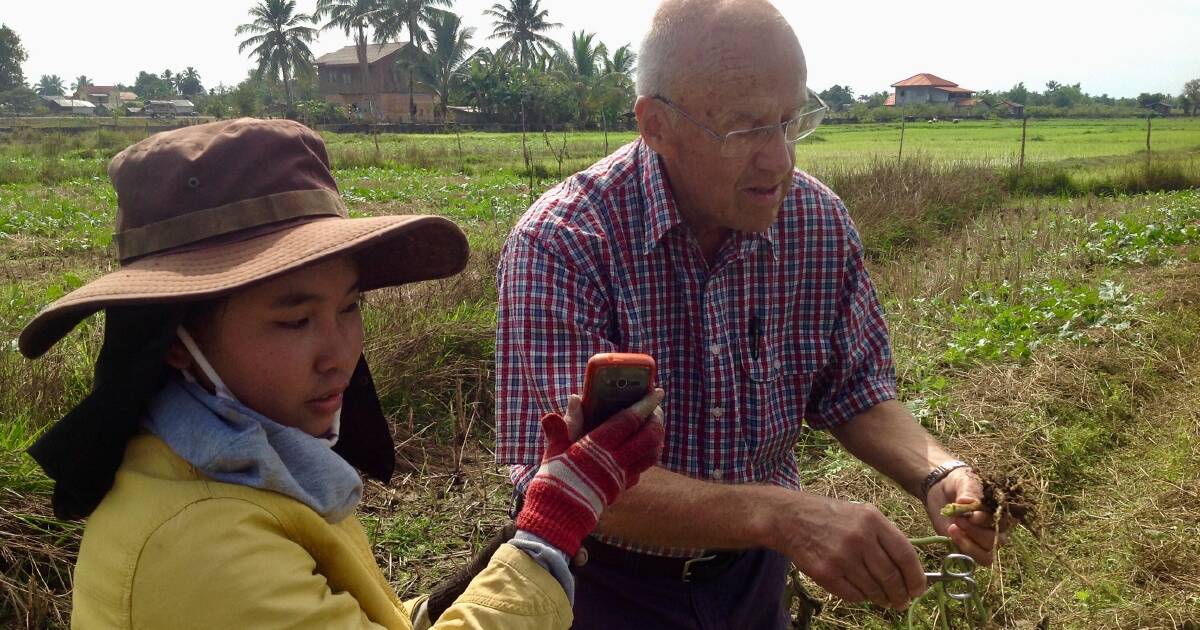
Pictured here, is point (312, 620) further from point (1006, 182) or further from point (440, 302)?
point (1006, 182)

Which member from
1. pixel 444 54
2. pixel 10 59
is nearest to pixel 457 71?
pixel 444 54

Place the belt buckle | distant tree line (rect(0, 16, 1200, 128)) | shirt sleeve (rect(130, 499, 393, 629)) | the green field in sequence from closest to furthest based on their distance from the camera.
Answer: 1. shirt sleeve (rect(130, 499, 393, 629))
2. the belt buckle
3. the green field
4. distant tree line (rect(0, 16, 1200, 128))

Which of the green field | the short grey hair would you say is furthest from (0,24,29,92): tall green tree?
the short grey hair

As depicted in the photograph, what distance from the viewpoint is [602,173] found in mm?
2182

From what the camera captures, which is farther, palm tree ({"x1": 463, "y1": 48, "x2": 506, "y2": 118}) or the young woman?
palm tree ({"x1": 463, "y1": 48, "x2": 506, "y2": 118})

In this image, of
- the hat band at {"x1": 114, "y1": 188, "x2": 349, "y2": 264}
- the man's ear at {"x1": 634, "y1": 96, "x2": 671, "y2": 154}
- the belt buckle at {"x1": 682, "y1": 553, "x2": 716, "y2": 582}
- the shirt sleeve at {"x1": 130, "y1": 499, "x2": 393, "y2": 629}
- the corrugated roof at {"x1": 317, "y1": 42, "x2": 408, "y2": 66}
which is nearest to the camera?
the shirt sleeve at {"x1": 130, "y1": 499, "x2": 393, "y2": 629}

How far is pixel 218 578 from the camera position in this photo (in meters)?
Answer: 1.09

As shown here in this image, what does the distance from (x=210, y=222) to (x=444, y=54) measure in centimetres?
6089

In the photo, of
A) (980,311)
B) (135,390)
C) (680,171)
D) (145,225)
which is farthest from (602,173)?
(980,311)

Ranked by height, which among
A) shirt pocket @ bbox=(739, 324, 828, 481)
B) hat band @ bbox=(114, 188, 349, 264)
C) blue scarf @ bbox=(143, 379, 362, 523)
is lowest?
shirt pocket @ bbox=(739, 324, 828, 481)

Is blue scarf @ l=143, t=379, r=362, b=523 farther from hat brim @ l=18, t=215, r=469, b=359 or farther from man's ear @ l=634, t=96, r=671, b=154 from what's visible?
man's ear @ l=634, t=96, r=671, b=154

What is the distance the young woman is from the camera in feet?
3.67

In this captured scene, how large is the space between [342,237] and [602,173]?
0.97 m

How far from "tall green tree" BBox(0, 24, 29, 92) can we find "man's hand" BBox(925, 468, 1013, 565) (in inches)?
3253
